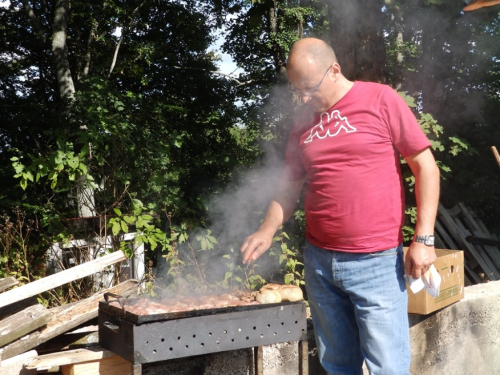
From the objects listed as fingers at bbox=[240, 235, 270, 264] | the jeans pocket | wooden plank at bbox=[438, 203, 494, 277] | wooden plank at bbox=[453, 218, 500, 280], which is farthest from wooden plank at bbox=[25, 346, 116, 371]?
wooden plank at bbox=[453, 218, 500, 280]

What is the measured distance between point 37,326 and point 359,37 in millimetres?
3493

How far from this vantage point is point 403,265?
2521 mm

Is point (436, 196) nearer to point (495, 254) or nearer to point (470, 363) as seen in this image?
point (470, 363)

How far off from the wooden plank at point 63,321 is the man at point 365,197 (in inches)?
70.6

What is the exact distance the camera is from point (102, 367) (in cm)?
309

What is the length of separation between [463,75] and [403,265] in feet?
20.9

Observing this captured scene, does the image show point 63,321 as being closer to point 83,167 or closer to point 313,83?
point 83,167

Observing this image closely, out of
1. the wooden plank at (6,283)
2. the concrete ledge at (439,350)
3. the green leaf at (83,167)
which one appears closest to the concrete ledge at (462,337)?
the concrete ledge at (439,350)

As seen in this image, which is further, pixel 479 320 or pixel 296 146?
pixel 479 320

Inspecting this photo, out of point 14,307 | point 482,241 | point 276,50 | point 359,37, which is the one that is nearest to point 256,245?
point 14,307

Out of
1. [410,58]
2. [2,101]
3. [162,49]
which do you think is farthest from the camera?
[162,49]

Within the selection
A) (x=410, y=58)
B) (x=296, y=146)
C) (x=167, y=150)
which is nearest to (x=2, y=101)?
(x=167, y=150)

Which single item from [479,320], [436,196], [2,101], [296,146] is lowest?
[479,320]

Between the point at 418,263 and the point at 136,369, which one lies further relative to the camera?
the point at 136,369
